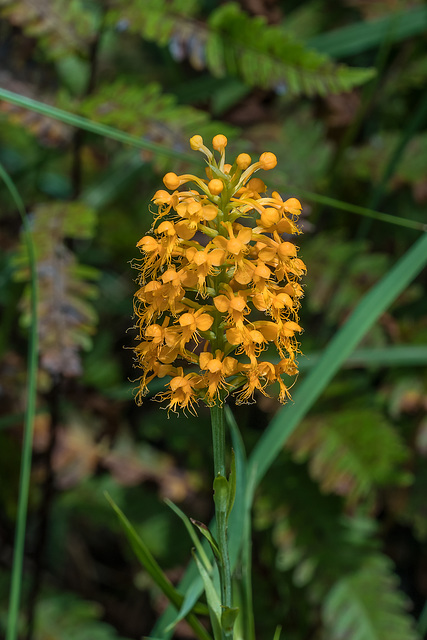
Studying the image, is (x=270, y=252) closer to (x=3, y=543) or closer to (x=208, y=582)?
(x=208, y=582)

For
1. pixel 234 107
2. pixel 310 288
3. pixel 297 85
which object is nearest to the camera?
pixel 297 85

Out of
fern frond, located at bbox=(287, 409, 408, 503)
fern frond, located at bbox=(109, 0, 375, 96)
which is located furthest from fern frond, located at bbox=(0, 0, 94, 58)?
fern frond, located at bbox=(287, 409, 408, 503)

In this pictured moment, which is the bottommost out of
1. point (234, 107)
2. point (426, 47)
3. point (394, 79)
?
point (234, 107)

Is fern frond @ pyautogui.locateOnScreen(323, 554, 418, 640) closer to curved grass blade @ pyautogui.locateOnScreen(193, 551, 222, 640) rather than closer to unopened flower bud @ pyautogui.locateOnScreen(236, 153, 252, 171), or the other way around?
curved grass blade @ pyautogui.locateOnScreen(193, 551, 222, 640)

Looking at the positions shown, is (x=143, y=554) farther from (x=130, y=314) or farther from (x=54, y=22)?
(x=54, y=22)

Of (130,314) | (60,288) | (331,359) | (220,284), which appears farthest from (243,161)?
(130,314)

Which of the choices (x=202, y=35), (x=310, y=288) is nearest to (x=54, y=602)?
(x=310, y=288)

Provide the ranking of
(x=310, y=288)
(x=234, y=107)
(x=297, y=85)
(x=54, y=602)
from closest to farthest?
(x=297, y=85)
(x=54, y=602)
(x=310, y=288)
(x=234, y=107)
